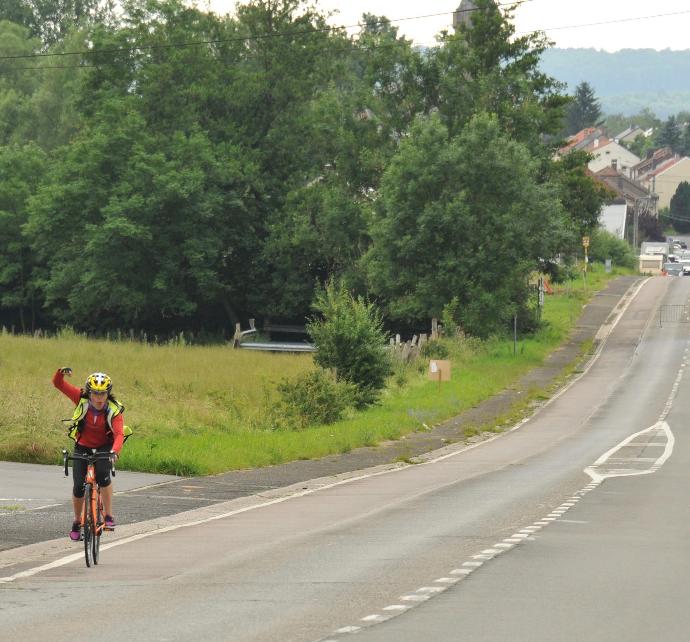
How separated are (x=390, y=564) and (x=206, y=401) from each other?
2006cm

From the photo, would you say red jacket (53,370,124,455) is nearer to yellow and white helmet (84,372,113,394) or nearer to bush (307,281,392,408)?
yellow and white helmet (84,372,113,394)

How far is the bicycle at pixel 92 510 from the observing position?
1322cm

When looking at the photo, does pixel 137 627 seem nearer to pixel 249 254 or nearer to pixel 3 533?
pixel 3 533

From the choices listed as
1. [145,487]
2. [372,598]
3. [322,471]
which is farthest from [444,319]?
[372,598]

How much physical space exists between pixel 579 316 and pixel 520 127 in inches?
649

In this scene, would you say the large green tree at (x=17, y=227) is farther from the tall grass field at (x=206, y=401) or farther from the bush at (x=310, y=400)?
the bush at (x=310, y=400)

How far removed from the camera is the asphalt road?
977 cm

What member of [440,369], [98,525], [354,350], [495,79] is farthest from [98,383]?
[495,79]

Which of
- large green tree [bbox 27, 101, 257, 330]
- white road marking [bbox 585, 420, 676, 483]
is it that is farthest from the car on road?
white road marking [bbox 585, 420, 676, 483]

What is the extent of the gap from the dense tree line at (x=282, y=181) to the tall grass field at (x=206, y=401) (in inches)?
238

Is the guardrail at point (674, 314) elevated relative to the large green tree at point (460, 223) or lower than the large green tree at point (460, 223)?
lower

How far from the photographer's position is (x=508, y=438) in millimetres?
35344

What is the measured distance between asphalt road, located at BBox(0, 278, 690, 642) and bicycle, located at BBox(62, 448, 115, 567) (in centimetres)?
23

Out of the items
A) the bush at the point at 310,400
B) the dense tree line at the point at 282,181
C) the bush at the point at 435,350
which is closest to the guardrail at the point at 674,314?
the dense tree line at the point at 282,181
